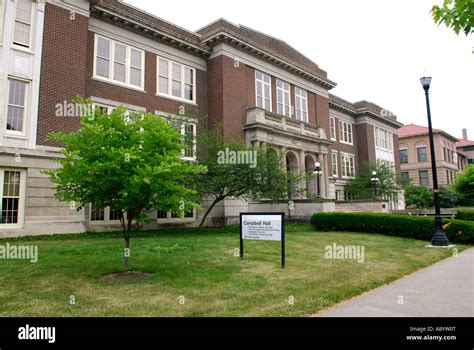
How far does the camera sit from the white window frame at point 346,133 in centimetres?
4225

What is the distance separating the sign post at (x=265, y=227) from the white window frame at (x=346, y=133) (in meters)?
34.2

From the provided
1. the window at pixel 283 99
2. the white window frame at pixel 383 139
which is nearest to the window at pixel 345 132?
the white window frame at pixel 383 139

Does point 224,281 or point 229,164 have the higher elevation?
point 229,164

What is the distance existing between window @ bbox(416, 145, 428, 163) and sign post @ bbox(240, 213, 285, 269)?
6449cm

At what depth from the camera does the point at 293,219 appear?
79.0 ft

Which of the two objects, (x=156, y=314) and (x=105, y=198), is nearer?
(x=156, y=314)

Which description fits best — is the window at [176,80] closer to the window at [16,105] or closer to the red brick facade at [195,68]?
the red brick facade at [195,68]

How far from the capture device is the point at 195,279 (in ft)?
25.6

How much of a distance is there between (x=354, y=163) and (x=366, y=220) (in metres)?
26.7

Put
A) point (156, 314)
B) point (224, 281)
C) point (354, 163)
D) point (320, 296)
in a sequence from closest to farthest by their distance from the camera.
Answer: point (156, 314) < point (320, 296) < point (224, 281) < point (354, 163)

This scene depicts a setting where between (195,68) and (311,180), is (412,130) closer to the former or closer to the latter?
(311,180)

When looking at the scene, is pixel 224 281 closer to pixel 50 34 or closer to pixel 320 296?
pixel 320 296
